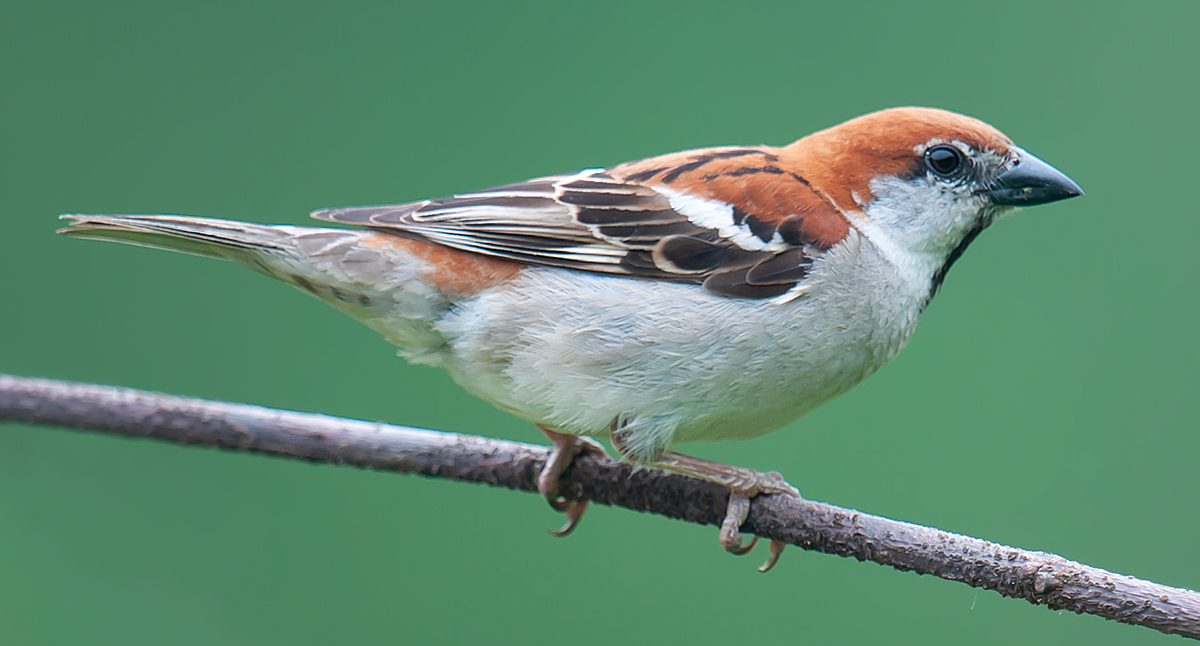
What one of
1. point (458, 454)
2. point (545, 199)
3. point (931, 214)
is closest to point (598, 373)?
point (458, 454)

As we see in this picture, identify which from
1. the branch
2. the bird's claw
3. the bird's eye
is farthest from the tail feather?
the bird's eye

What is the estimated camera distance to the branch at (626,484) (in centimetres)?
217

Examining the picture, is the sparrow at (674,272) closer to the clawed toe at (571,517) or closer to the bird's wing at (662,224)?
the bird's wing at (662,224)

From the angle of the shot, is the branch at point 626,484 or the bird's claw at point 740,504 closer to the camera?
the branch at point 626,484

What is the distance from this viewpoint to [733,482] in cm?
280

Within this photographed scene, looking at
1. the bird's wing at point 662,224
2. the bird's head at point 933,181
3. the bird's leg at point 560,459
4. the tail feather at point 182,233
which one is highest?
the bird's head at point 933,181

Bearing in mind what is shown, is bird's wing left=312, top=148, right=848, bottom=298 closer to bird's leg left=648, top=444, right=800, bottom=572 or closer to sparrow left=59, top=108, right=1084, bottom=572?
sparrow left=59, top=108, right=1084, bottom=572

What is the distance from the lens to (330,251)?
118 inches

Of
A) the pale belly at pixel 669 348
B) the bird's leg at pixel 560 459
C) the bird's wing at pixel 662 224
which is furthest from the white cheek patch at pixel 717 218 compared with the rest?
the bird's leg at pixel 560 459

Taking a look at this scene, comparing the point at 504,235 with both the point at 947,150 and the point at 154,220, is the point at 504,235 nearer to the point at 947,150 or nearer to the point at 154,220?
the point at 154,220

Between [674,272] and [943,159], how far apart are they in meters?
0.99

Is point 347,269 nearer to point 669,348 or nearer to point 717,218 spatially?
point 669,348

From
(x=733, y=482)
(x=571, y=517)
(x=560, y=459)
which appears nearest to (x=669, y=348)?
(x=733, y=482)

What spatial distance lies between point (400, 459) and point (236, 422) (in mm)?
467
